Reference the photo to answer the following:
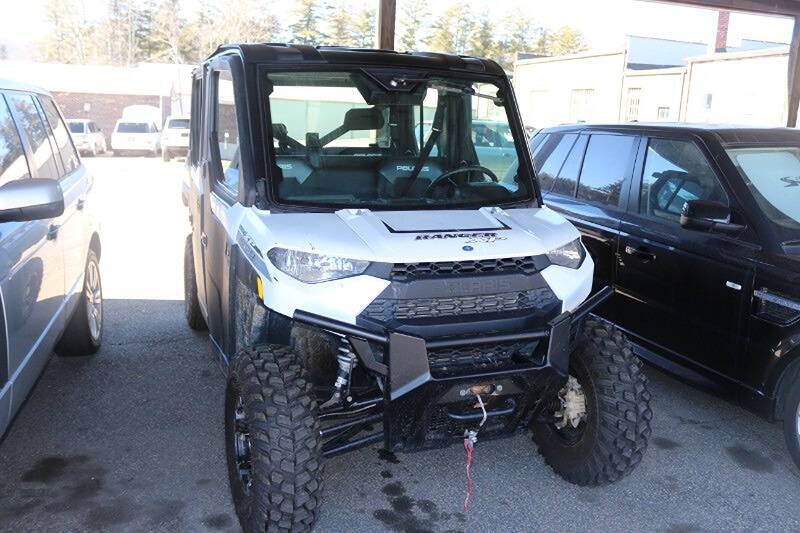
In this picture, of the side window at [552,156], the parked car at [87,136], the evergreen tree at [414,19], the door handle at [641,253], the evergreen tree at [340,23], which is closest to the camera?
the door handle at [641,253]

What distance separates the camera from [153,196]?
16469 mm

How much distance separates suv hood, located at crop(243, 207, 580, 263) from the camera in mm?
3020

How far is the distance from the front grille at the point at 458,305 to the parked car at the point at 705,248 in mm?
1493

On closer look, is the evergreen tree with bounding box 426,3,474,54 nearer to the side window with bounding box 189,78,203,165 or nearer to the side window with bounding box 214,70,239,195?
the side window with bounding box 189,78,203,165

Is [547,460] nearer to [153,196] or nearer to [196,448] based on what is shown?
[196,448]

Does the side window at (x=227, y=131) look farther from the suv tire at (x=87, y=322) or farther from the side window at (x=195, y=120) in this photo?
the suv tire at (x=87, y=322)

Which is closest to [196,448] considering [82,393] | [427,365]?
[82,393]

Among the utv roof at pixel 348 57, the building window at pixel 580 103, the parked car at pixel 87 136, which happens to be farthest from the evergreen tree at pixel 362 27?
the utv roof at pixel 348 57

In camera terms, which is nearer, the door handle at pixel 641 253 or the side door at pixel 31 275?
the side door at pixel 31 275

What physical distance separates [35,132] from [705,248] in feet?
13.2

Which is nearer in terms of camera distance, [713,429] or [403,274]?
[403,274]

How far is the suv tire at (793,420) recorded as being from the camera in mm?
3790

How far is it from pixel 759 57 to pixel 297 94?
85.5ft

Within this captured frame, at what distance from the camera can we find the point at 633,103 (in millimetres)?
33438
